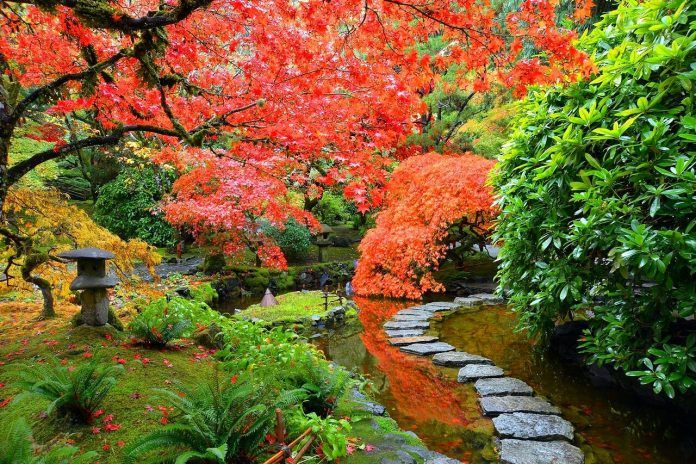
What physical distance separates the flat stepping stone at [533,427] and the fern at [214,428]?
2.56 m

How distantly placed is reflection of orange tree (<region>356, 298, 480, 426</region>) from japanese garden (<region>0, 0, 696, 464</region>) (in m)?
0.04

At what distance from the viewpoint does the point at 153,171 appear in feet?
58.0

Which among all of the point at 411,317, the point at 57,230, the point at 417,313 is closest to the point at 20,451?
the point at 57,230

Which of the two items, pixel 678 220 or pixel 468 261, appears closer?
pixel 678 220

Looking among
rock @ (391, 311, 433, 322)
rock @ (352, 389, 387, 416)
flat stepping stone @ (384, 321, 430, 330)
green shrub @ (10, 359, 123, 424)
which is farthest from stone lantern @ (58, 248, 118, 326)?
rock @ (391, 311, 433, 322)

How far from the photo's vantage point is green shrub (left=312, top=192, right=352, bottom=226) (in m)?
20.7

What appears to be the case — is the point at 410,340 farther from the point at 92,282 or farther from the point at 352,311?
the point at 92,282

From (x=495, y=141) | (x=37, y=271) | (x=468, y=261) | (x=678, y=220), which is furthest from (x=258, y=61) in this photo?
(x=468, y=261)

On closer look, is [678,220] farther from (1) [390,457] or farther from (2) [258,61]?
(2) [258,61]

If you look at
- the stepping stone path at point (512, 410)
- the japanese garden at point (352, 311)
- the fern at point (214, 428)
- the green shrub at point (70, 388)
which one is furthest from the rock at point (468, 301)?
the green shrub at point (70, 388)

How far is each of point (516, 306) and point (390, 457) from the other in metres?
3.31

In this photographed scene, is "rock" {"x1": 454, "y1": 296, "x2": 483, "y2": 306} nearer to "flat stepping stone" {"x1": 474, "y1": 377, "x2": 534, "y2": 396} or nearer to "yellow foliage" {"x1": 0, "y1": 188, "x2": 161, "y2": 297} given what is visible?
"flat stepping stone" {"x1": 474, "y1": 377, "x2": 534, "y2": 396}

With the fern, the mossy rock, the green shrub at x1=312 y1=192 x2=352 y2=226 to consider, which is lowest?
the fern

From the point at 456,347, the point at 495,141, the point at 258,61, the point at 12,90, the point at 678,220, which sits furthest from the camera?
the point at 495,141
